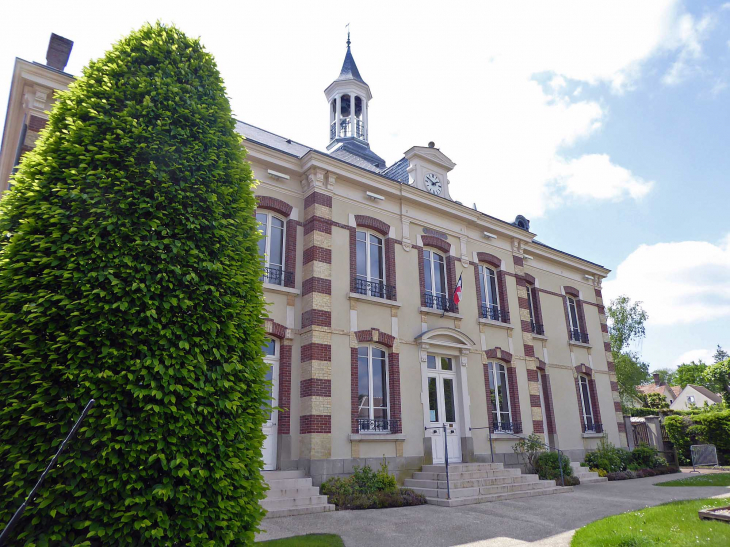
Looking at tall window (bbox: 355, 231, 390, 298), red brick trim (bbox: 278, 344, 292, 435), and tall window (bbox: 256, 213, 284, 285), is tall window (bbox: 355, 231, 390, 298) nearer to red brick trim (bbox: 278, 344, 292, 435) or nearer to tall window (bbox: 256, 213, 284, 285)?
tall window (bbox: 256, 213, 284, 285)

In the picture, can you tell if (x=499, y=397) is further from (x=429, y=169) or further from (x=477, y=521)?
(x=429, y=169)

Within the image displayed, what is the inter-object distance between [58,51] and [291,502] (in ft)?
35.9

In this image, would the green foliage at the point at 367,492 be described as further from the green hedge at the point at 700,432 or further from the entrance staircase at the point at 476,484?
the green hedge at the point at 700,432

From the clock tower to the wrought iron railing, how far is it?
11.8 ft

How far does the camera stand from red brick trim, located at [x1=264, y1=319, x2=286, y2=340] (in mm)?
11055

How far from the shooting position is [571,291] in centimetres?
1970

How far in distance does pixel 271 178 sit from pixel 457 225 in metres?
6.33

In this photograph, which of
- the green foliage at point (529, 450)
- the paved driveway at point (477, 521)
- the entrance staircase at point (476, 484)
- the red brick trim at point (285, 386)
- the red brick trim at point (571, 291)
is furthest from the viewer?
the red brick trim at point (571, 291)

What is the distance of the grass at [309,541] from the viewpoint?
254 inches

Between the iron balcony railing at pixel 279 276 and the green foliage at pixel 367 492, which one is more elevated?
the iron balcony railing at pixel 279 276

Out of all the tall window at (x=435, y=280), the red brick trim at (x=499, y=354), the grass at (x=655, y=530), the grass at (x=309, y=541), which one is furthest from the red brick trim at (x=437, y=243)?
the grass at (x=309, y=541)

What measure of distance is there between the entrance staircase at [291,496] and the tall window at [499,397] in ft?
21.5

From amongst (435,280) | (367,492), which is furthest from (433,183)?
(367,492)

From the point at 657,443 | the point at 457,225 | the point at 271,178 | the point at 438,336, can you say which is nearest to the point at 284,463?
the point at 438,336
